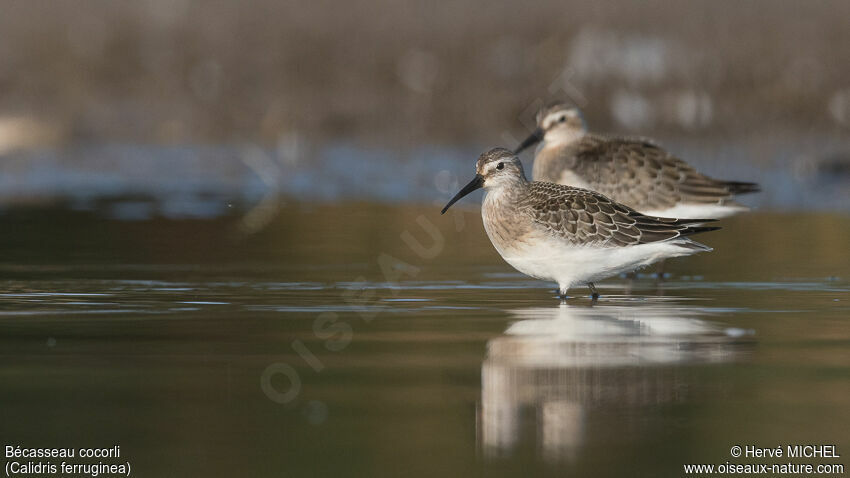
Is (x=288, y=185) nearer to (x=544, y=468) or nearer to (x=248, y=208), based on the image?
(x=248, y=208)

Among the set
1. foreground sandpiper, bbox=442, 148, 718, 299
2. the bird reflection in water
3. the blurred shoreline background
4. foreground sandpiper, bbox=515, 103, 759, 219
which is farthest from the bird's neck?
the blurred shoreline background

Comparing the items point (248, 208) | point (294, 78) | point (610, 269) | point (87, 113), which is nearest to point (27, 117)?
point (87, 113)

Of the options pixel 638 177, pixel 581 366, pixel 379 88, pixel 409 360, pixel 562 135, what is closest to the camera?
pixel 581 366

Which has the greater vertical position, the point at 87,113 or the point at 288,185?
the point at 87,113

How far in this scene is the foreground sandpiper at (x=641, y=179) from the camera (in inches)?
680

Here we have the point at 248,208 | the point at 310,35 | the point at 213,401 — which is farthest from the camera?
the point at 310,35

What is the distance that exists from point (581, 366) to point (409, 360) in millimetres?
1191

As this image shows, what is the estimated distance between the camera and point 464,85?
101 feet

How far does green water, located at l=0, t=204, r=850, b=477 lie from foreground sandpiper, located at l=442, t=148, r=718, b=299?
33 cm

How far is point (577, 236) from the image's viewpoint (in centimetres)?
1358

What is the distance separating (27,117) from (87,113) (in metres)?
2.18

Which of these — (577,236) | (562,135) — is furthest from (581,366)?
(562,135)

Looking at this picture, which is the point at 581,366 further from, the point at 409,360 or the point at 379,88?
the point at 379,88

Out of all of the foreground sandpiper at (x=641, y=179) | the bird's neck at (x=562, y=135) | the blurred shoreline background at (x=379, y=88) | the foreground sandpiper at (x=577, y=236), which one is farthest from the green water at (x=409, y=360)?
A: the blurred shoreline background at (x=379, y=88)
